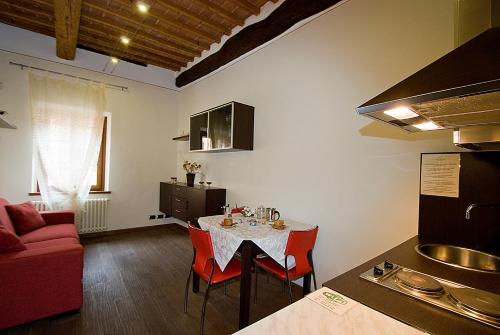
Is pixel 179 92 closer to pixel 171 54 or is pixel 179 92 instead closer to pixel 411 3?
pixel 171 54

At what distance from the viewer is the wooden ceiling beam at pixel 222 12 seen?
282 centimetres

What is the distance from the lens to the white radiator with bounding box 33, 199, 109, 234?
3918mm

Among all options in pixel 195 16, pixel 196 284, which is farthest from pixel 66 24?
pixel 196 284

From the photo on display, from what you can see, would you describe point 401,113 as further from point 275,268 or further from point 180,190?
point 180,190

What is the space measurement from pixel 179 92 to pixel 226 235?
13.7 feet

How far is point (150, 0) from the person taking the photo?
2.80 m

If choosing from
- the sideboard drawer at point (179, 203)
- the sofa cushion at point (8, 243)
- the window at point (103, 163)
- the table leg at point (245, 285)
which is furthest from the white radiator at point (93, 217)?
the table leg at point (245, 285)

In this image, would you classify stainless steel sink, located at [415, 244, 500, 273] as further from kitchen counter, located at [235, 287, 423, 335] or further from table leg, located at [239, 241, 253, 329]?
table leg, located at [239, 241, 253, 329]

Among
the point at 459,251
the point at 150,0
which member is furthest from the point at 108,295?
the point at 150,0

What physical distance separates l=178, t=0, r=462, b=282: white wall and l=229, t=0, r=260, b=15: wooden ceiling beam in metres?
0.44

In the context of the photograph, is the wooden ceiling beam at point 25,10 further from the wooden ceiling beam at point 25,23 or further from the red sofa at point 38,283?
the red sofa at point 38,283

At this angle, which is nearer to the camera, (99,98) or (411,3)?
(411,3)

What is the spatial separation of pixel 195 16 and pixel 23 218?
333cm

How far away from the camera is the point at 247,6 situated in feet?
9.32
